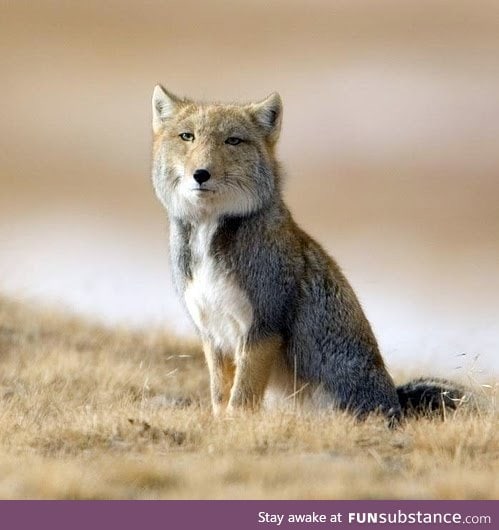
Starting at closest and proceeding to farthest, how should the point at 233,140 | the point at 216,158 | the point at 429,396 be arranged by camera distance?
1. the point at 216,158
2. the point at 233,140
3. the point at 429,396

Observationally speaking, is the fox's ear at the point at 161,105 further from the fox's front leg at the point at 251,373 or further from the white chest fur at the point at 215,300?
the fox's front leg at the point at 251,373

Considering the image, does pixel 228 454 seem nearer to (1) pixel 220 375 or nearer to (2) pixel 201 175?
(1) pixel 220 375

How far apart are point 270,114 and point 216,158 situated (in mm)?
899

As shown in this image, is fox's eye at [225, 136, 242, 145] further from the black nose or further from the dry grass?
the dry grass

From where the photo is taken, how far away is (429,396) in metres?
10.6

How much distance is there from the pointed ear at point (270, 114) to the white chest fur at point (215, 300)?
1.05 m

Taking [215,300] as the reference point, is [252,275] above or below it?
above

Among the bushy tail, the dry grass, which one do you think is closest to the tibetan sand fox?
the bushy tail

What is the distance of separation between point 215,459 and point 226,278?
2072 mm

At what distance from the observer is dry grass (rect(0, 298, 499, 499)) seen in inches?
286

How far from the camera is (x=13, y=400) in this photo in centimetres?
1081

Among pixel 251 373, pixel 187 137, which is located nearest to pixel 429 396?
pixel 251 373
